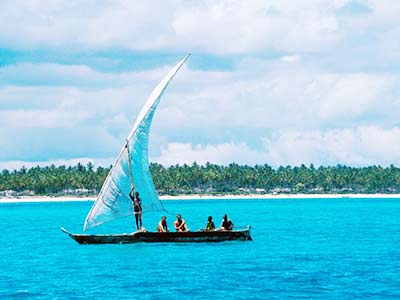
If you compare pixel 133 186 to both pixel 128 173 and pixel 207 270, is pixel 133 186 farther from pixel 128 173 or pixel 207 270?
pixel 207 270

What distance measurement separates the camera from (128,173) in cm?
5688

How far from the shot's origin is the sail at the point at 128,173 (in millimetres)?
56531

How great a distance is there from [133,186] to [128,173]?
97 cm

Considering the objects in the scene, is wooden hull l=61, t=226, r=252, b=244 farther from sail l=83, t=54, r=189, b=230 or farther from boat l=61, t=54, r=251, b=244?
sail l=83, t=54, r=189, b=230

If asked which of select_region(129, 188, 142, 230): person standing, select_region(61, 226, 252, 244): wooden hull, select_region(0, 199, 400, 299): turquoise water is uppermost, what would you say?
select_region(129, 188, 142, 230): person standing

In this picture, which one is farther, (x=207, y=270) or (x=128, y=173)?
(x=128, y=173)

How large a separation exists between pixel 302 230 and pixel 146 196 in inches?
1118

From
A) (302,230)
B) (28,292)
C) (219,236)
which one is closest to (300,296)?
(28,292)

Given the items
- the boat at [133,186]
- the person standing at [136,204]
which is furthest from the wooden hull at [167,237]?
the person standing at [136,204]

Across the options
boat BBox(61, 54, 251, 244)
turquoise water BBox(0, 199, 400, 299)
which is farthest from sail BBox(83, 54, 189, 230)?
turquoise water BBox(0, 199, 400, 299)

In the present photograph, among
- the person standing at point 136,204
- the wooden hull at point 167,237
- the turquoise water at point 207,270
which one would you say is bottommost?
the turquoise water at point 207,270

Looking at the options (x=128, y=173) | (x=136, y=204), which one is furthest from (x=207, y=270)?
(x=128, y=173)

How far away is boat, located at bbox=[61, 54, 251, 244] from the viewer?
56.5 m

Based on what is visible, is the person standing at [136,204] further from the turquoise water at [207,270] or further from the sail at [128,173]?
the turquoise water at [207,270]
